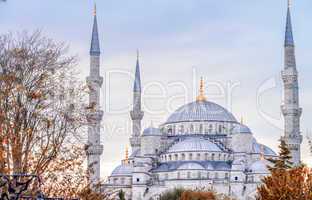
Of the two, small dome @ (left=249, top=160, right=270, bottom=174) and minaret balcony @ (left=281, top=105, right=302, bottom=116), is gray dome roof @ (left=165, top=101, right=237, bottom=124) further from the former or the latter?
minaret balcony @ (left=281, top=105, right=302, bottom=116)

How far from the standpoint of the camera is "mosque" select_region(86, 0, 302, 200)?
90.0 m

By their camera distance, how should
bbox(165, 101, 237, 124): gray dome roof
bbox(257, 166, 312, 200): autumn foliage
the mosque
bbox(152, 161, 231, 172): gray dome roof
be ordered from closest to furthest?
bbox(257, 166, 312, 200): autumn foliage < the mosque < bbox(152, 161, 231, 172): gray dome roof < bbox(165, 101, 237, 124): gray dome roof

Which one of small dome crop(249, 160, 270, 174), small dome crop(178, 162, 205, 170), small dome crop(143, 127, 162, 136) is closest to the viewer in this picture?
small dome crop(249, 160, 270, 174)

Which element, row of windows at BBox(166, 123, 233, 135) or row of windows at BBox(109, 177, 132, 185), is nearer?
row of windows at BBox(109, 177, 132, 185)

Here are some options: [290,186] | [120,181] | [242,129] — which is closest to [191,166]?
[242,129]

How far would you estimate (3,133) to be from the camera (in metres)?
24.0

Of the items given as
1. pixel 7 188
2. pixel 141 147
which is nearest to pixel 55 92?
pixel 7 188

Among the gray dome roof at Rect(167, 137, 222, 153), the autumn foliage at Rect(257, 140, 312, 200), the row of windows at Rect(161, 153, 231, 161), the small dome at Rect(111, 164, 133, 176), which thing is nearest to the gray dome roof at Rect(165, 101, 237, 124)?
the gray dome roof at Rect(167, 137, 222, 153)

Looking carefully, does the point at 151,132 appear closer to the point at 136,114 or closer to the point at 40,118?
the point at 136,114

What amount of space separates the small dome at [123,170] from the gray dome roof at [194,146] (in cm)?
444

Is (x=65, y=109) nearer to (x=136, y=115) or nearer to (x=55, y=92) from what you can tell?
(x=55, y=92)

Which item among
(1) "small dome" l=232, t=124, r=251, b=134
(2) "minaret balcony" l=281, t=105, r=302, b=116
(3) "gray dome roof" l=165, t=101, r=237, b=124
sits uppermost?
(3) "gray dome roof" l=165, t=101, r=237, b=124

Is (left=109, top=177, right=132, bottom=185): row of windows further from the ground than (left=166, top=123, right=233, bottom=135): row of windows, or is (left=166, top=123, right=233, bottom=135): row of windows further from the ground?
(left=166, top=123, right=233, bottom=135): row of windows

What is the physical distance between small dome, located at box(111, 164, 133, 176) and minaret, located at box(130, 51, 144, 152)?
2742mm
